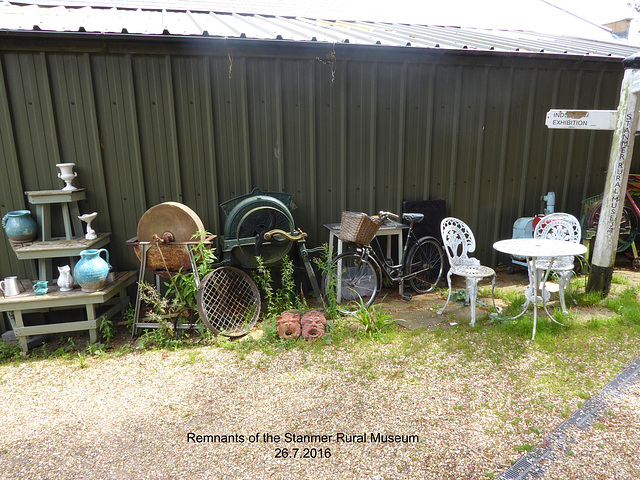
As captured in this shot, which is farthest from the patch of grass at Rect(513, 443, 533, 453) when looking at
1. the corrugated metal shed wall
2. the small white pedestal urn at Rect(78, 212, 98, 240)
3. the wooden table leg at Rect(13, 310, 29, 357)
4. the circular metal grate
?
the wooden table leg at Rect(13, 310, 29, 357)

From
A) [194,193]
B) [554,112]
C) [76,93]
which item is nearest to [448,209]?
[554,112]

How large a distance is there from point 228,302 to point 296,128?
7.26 feet

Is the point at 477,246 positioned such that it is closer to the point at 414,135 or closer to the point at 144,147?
the point at 414,135

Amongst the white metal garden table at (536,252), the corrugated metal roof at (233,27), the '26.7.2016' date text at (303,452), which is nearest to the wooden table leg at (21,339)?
the corrugated metal roof at (233,27)

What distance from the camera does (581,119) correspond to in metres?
4.68

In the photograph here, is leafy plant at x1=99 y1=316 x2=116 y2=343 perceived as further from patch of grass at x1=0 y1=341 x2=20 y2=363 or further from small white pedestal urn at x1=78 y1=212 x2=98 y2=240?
small white pedestal urn at x1=78 y1=212 x2=98 y2=240

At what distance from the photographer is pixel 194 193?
4.78 m

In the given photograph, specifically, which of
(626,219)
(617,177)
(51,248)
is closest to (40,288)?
(51,248)

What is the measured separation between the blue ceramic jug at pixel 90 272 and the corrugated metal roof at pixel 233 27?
2.15 meters

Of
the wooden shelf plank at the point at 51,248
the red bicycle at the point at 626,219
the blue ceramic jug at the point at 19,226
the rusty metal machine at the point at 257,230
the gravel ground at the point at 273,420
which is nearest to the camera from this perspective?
the gravel ground at the point at 273,420

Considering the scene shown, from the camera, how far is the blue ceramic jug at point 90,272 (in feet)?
12.9

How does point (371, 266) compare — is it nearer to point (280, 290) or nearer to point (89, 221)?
point (280, 290)

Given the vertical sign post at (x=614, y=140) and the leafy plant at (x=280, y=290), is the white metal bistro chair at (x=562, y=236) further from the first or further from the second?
the leafy plant at (x=280, y=290)

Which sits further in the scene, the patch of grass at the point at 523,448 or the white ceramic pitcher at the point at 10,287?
the white ceramic pitcher at the point at 10,287
